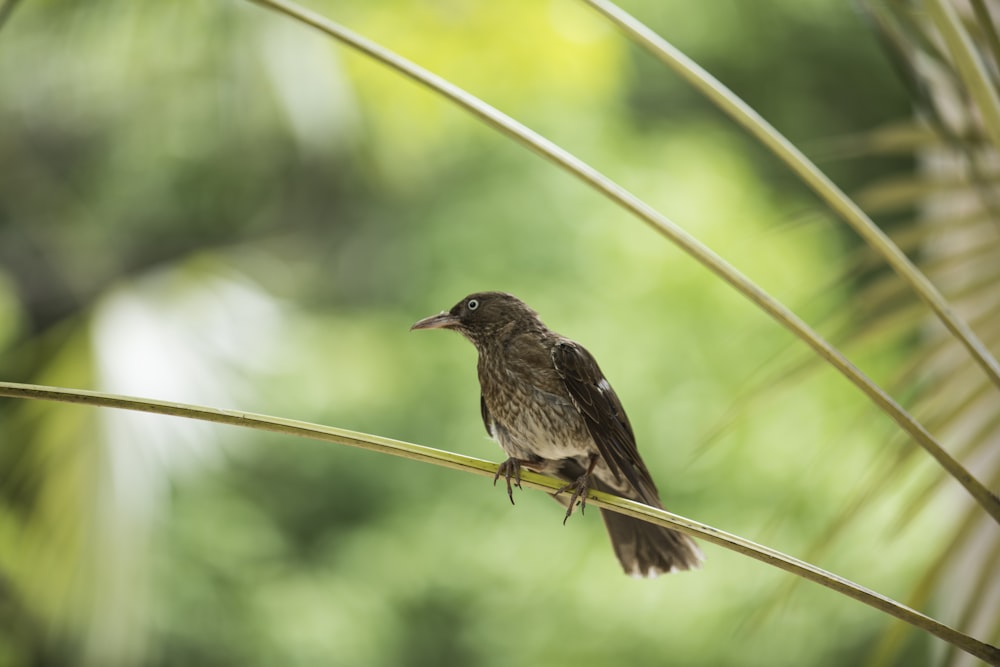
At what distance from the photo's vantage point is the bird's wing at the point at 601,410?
2.33 feet

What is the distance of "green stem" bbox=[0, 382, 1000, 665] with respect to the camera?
0.47 metres

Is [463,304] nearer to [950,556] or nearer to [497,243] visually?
[950,556]

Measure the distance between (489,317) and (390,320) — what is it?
284cm

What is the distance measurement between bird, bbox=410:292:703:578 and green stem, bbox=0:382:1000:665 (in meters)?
0.11

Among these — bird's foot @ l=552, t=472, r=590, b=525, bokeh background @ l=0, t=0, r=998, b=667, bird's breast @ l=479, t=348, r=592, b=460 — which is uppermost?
bokeh background @ l=0, t=0, r=998, b=667

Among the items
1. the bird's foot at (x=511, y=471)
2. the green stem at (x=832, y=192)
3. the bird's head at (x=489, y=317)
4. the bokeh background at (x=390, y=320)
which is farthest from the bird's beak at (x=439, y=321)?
the bokeh background at (x=390, y=320)

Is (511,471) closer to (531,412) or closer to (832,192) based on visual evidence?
(531,412)

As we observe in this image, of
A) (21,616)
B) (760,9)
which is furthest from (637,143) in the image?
(21,616)

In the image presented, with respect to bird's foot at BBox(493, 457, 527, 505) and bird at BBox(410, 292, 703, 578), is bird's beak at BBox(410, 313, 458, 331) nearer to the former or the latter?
bird at BBox(410, 292, 703, 578)

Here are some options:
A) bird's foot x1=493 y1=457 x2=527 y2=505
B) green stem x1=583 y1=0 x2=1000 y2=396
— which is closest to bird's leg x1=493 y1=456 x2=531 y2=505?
bird's foot x1=493 y1=457 x2=527 y2=505

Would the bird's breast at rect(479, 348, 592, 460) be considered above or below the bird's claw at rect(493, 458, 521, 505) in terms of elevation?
above

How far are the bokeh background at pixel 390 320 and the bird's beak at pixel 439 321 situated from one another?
5.90 ft

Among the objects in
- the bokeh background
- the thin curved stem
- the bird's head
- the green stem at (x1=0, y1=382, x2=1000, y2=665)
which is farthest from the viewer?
the bokeh background

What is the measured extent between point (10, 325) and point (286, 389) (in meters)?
0.83
